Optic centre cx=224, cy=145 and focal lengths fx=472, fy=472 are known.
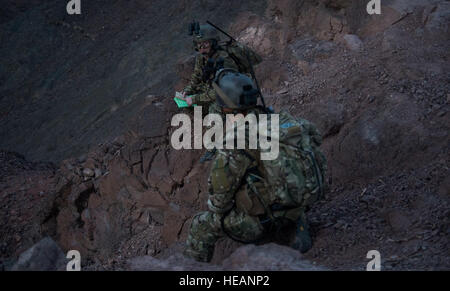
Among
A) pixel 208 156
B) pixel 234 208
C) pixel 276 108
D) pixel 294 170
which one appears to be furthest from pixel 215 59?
pixel 294 170

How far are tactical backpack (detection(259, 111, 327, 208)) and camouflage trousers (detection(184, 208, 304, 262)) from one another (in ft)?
0.81

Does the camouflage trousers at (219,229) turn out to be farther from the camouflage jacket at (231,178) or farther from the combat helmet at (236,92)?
the combat helmet at (236,92)

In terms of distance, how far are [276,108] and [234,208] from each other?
324cm

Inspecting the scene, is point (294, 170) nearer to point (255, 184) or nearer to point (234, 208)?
point (255, 184)

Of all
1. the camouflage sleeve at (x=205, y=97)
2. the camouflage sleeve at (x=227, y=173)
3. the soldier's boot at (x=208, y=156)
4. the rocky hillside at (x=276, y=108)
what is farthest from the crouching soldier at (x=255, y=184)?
the soldier's boot at (x=208, y=156)

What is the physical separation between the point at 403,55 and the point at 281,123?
3.47m

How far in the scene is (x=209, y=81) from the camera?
597cm

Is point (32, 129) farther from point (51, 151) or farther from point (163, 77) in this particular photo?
point (163, 77)

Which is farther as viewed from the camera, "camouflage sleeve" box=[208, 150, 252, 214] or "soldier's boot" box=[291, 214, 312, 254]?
"soldier's boot" box=[291, 214, 312, 254]

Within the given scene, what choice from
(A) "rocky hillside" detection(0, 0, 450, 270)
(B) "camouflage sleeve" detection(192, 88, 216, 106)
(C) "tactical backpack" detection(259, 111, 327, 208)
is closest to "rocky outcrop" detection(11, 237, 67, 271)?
(A) "rocky hillside" detection(0, 0, 450, 270)

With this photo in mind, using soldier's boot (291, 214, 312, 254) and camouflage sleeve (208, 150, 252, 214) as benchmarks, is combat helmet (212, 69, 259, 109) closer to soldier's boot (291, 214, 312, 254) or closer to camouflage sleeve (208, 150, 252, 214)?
camouflage sleeve (208, 150, 252, 214)

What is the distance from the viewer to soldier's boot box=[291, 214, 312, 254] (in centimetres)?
385

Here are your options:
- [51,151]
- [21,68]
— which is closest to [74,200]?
[51,151]

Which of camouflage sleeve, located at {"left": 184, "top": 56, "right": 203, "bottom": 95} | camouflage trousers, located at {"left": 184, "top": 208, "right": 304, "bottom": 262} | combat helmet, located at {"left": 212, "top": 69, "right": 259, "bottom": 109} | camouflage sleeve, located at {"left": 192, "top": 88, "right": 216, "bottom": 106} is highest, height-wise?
camouflage sleeve, located at {"left": 184, "top": 56, "right": 203, "bottom": 95}
